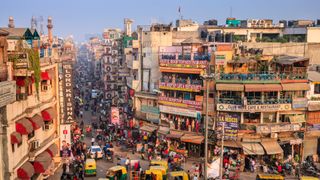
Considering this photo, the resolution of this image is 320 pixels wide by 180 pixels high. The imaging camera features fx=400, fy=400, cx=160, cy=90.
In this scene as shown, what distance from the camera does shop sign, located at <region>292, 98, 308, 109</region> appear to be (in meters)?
36.1

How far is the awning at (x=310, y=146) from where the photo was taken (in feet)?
123

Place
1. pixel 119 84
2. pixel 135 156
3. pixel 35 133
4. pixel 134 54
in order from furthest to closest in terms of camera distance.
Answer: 1. pixel 119 84
2. pixel 134 54
3. pixel 135 156
4. pixel 35 133

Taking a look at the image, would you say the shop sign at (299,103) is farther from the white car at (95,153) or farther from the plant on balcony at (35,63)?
the plant on balcony at (35,63)

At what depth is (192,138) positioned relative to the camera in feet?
123

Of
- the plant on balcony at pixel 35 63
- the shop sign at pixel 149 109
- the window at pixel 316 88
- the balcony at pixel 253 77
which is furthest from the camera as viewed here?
the shop sign at pixel 149 109

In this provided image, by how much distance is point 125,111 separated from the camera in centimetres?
5597

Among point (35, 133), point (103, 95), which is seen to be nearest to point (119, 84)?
point (103, 95)

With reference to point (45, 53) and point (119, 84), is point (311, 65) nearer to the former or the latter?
point (45, 53)

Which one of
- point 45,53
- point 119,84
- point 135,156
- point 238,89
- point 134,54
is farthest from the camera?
point 119,84

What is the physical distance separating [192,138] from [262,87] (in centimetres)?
804

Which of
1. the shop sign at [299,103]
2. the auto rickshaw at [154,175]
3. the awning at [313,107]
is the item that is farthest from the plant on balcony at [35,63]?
the awning at [313,107]

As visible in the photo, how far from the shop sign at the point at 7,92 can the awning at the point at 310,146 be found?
27196 mm

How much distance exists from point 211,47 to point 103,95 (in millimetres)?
38403

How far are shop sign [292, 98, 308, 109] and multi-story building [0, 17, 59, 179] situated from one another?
20939 millimetres
